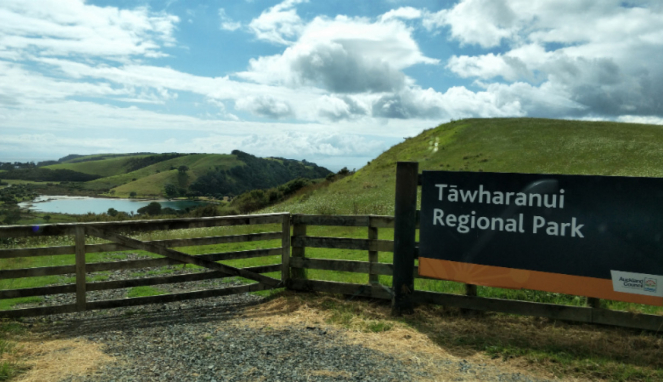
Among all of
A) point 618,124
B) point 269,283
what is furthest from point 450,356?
point 618,124

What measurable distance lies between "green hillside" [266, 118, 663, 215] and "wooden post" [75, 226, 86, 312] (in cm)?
1951

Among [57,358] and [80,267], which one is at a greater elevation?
[80,267]

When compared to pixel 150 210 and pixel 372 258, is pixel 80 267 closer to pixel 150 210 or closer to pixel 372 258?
pixel 372 258

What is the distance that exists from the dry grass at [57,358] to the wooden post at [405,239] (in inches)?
187

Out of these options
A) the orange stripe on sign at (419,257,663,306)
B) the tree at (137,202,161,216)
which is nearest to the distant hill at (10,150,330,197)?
the tree at (137,202,161,216)

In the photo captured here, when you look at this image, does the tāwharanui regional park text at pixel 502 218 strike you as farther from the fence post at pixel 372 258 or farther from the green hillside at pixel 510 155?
the green hillside at pixel 510 155

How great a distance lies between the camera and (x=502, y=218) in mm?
7246

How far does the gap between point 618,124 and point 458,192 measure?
56096 mm

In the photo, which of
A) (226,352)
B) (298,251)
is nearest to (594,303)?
(298,251)

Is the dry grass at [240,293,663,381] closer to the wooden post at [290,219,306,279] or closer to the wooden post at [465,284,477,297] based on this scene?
the wooden post at [465,284,477,297]

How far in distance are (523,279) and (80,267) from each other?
7.85 metres

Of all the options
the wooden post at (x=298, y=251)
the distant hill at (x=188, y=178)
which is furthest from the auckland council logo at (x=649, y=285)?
the distant hill at (x=188, y=178)

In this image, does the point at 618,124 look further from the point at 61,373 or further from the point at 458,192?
the point at 61,373

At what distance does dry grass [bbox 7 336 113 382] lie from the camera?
5.29 metres
